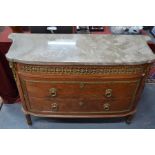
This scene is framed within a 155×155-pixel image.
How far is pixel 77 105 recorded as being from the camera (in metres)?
1.38

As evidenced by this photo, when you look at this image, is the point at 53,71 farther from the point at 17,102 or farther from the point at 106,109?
the point at 17,102

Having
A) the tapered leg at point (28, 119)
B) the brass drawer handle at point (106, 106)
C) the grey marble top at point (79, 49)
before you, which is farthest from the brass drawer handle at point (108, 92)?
the tapered leg at point (28, 119)

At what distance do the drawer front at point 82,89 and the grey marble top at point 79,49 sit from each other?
0.19 metres

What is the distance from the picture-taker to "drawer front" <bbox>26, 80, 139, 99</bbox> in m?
1.23

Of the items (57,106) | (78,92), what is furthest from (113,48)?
(57,106)

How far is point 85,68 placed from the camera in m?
→ 1.13

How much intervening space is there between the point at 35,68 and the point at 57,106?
40 cm

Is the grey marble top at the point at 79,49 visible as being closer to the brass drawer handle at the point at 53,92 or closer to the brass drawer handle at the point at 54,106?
the brass drawer handle at the point at 53,92

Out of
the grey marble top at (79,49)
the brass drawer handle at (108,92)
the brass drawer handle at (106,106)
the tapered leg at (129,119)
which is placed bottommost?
the tapered leg at (129,119)

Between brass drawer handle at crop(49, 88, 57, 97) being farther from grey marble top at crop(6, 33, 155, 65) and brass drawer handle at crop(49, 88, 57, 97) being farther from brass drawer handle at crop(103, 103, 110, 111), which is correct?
brass drawer handle at crop(103, 103, 110, 111)

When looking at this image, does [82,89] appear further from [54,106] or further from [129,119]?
[129,119]

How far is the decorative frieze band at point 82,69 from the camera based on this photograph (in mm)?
1133

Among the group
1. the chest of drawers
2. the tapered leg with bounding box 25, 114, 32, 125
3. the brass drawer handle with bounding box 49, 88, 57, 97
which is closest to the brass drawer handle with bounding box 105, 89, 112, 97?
the chest of drawers

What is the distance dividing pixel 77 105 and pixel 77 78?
29 cm
